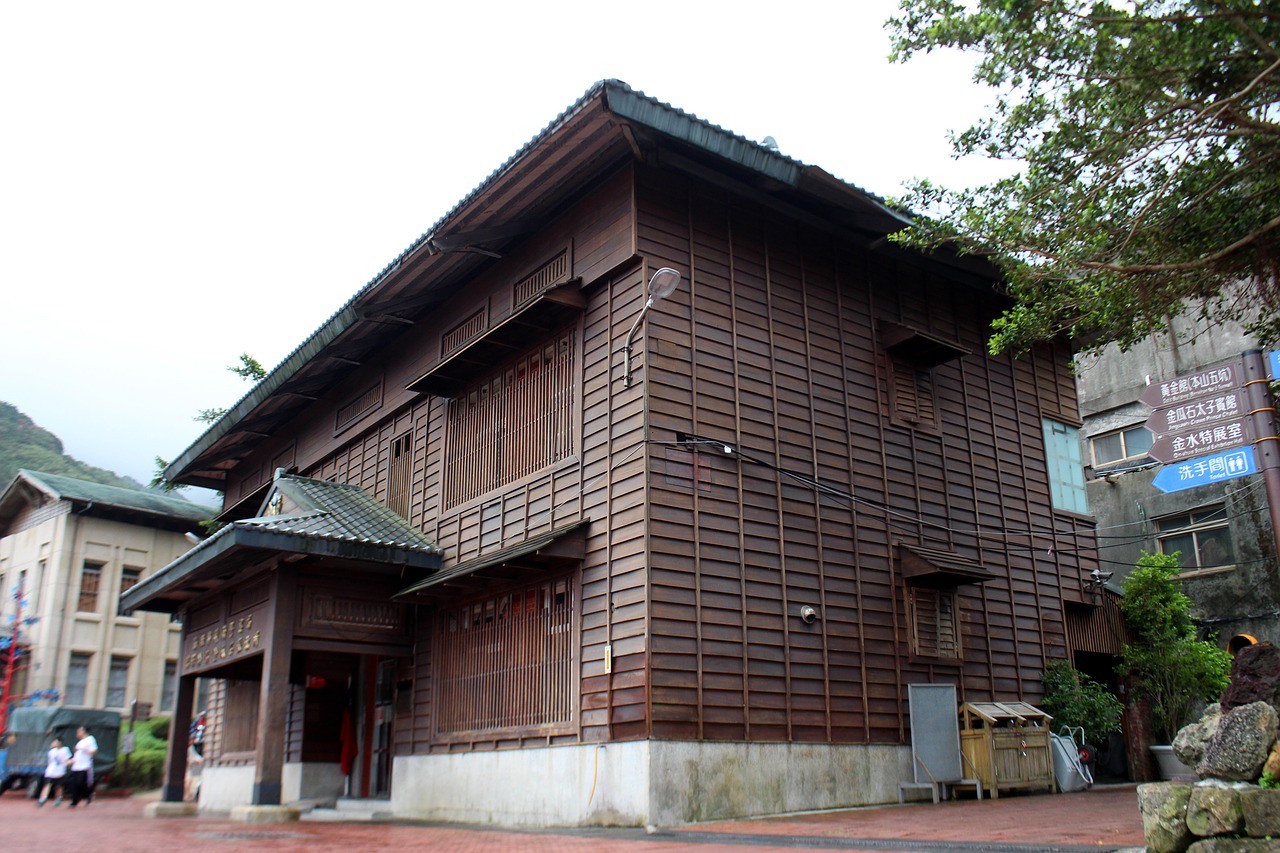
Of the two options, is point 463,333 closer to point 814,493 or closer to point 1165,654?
point 814,493

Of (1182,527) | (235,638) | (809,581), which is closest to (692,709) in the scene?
Answer: (809,581)

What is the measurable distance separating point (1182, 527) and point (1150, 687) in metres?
8.14

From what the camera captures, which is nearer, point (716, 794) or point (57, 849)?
point (57, 849)

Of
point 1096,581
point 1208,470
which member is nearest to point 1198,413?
point 1208,470

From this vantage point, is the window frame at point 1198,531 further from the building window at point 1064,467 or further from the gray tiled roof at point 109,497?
the gray tiled roof at point 109,497

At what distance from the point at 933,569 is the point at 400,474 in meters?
8.74

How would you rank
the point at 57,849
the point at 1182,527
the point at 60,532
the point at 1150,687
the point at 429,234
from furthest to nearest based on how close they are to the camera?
1. the point at 60,532
2. the point at 1182,527
3. the point at 1150,687
4. the point at 429,234
5. the point at 57,849

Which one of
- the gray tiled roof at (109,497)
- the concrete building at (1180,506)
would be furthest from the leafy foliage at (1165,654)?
the gray tiled roof at (109,497)

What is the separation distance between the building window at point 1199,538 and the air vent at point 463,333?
52.7 feet

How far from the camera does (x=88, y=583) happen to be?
36.5m

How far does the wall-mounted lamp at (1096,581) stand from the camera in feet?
56.6

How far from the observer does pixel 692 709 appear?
11.5 m

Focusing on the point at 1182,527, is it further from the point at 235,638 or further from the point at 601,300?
the point at 235,638

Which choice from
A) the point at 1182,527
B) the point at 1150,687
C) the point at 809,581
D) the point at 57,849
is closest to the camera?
the point at 57,849
